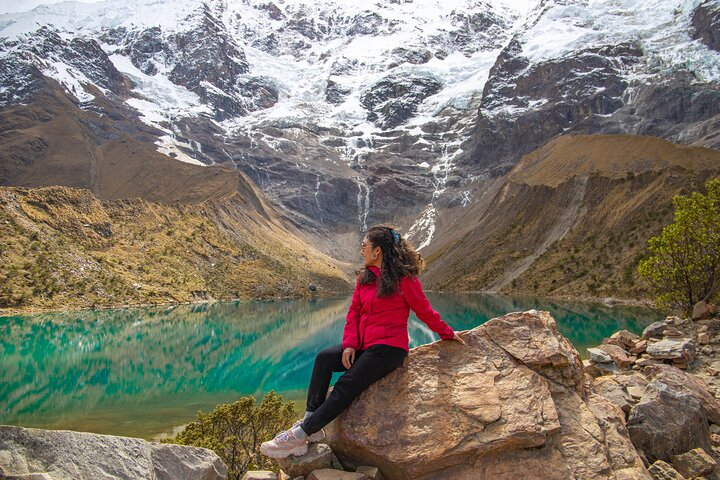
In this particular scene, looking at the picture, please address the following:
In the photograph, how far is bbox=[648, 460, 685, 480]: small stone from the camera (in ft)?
23.2

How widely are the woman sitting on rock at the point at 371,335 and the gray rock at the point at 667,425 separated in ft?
12.1

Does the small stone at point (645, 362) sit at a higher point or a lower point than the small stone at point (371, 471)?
lower

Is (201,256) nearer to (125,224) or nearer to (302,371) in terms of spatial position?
(125,224)

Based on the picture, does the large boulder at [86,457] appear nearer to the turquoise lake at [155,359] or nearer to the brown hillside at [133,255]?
the turquoise lake at [155,359]

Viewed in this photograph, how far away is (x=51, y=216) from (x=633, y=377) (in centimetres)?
9609

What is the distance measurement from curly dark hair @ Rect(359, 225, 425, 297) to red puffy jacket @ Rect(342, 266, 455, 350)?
11 centimetres

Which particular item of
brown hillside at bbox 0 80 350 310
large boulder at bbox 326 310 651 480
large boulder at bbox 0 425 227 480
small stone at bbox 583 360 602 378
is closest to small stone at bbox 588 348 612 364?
small stone at bbox 583 360 602 378

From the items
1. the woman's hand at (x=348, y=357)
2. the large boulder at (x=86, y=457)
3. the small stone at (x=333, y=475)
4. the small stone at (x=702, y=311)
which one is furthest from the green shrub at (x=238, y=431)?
the small stone at (x=702, y=311)

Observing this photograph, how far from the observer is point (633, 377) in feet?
36.1

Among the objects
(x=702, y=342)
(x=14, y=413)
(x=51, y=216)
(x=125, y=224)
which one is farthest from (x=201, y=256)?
(x=702, y=342)

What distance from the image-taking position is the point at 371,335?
7117mm

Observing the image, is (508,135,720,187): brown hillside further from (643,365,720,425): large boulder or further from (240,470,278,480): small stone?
(240,470,278,480): small stone

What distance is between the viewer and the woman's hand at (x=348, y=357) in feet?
23.4

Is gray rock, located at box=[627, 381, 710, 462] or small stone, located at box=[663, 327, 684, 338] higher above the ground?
gray rock, located at box=[627, 381, 710, 462]
